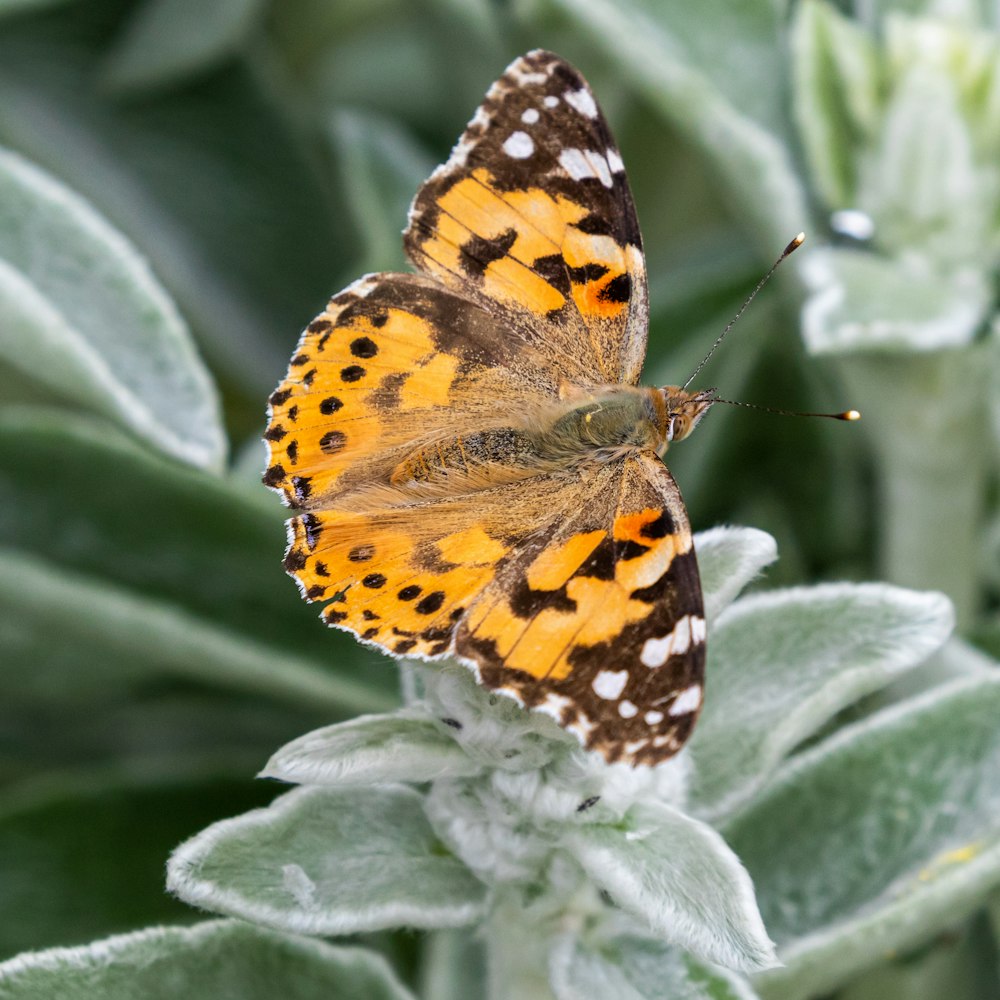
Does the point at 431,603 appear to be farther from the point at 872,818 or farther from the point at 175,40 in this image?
the point at 175,40

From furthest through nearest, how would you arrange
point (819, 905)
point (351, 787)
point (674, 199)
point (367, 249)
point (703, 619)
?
point (674, 199) → point (367, 249) → point (819, 905) → point (351, 787) → point (703, 619)

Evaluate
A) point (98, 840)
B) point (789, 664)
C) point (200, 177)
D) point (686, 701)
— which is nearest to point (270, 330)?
point (200, 177)

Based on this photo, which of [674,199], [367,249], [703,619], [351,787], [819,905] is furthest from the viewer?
[674,199]

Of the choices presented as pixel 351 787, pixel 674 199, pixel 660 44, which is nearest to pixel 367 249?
pixel 660 44

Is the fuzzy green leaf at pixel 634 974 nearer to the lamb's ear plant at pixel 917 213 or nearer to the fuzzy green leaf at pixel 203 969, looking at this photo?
the fuzzy green leaf at pixel 203 969

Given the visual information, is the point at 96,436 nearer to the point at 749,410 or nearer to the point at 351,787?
the point at 351,787

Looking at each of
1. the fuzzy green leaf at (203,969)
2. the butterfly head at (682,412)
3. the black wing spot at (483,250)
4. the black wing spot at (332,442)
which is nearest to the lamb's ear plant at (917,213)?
the butterfly head at (682,412)
